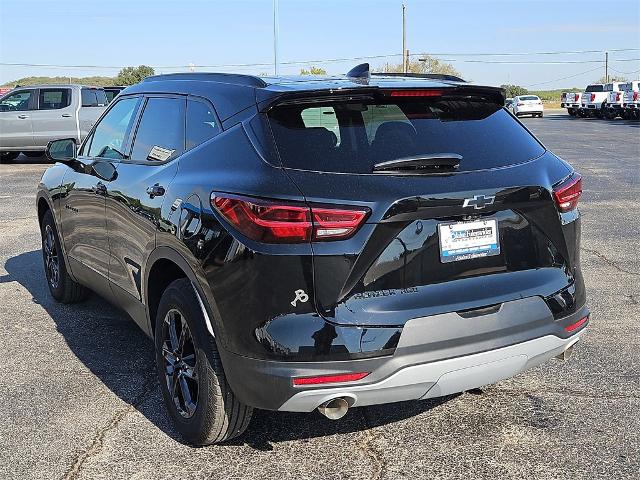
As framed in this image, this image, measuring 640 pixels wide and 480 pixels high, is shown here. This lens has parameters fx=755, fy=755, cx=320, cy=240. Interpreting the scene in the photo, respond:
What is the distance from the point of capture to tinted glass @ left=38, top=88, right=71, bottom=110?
738 inches

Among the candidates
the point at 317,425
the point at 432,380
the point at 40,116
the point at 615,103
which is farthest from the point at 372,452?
the point at 615,103

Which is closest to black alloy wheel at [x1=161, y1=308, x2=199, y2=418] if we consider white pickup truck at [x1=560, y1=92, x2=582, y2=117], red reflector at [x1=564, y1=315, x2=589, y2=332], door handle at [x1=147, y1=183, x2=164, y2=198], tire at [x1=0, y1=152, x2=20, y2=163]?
door handle at [x1=147, y1=183, x2=164, y2=198]

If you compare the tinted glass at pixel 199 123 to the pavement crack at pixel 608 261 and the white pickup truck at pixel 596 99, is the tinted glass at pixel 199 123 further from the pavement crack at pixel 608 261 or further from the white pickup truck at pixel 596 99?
the white pickup truck at pixel 596 99

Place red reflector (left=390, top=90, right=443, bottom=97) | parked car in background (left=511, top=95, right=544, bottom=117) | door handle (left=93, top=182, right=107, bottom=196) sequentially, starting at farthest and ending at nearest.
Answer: parked car in background (left=511, top=95, right=544, bottom=117) < door handle (left=93, top=182, right=107, bottom=196) < red reflector (left=390, top=90, right=443, bottom=97)

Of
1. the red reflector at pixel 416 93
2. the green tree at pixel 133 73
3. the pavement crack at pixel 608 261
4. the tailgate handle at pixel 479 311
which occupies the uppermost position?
the green tree at pixel 133 73

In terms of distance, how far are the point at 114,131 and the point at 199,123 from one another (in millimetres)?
1377

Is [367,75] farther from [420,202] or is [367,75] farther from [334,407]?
[334,407]

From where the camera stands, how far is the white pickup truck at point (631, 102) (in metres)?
37.6

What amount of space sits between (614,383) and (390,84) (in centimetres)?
224

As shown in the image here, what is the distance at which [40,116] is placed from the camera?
18594mm

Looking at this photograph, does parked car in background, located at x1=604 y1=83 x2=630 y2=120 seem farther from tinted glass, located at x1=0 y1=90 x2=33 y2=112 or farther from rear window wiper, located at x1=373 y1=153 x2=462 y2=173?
rear window wiper, located at x1=373 y1=153 x2=462 y2=173

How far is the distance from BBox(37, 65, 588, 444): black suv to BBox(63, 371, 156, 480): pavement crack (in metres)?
0.35

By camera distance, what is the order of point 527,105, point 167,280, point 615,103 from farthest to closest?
point 527,105
point 615,103
point 167,280

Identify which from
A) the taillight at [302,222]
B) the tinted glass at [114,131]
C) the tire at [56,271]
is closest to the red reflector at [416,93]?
the taillight at [302,222]
